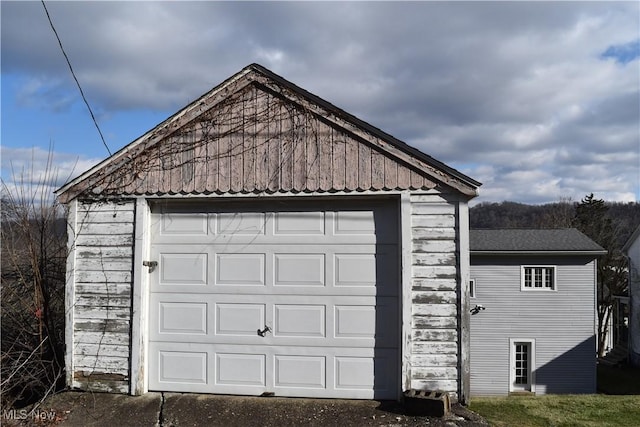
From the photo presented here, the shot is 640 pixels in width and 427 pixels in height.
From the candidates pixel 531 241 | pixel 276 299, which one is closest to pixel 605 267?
pixel 531 241

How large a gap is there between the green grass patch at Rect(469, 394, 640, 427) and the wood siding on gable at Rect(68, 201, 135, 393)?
14.7 feet

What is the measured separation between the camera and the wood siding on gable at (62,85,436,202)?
6.89 meters

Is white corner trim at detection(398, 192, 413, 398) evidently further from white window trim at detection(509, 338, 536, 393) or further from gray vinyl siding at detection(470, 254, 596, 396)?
white window trim at detection(509, 338, 536, 393)

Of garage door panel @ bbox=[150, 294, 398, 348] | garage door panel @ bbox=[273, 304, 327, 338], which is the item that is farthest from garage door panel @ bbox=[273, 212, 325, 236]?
garage door panel @ bbox=[273, 304, 327, 338]

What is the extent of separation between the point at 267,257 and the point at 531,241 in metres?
15.9

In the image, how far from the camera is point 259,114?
7.16 meters

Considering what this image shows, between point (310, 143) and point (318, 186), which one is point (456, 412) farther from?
point (310, 143)

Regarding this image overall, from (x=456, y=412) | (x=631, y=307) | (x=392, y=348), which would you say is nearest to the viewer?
(x=456, y=412)

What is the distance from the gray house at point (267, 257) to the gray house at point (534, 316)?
13.7m

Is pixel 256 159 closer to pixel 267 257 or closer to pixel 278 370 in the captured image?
pixel 267 257

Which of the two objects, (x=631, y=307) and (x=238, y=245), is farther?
(x=631, y=307)

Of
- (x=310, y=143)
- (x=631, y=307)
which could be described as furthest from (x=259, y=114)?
(x=631, y=307)

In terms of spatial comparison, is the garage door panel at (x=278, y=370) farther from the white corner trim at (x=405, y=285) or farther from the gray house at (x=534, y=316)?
the gray house at (x=534, y=316)

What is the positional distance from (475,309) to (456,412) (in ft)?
46.1
